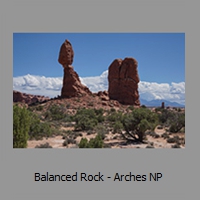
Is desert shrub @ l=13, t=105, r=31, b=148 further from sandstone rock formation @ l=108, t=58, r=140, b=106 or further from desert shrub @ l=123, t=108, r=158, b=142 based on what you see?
sandstone rock formation @ l=108, t=58, r=140, b=106

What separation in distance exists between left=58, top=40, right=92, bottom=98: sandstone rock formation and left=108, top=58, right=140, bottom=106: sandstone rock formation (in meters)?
8.50

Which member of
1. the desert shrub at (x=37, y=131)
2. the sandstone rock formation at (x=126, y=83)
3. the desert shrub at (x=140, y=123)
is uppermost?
the sandstone rock formation at (x=126, y=83)

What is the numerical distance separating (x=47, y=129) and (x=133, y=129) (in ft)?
17.5

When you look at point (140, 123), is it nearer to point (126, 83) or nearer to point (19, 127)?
point (19, 127)

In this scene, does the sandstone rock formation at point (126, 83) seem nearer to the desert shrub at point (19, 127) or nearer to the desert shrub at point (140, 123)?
the desert shrub at point (140, 123)

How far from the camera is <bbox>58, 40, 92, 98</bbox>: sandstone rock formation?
41.0m

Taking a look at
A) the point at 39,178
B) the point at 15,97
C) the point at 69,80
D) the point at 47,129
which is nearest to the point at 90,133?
the point at 47,129

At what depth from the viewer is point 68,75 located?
4128cm

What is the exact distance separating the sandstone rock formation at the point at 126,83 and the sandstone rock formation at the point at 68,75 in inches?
335

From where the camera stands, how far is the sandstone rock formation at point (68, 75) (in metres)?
41.0

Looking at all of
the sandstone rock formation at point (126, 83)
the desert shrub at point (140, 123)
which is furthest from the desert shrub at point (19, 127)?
the sandstone rock formation at point (126, 83)

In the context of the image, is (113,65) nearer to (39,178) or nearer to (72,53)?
(72,53)

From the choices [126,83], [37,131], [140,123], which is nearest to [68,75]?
[126,83]

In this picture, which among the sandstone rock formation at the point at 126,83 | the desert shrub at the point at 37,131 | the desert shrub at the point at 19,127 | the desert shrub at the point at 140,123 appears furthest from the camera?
the sandstone rock formation at the point at 126,83
